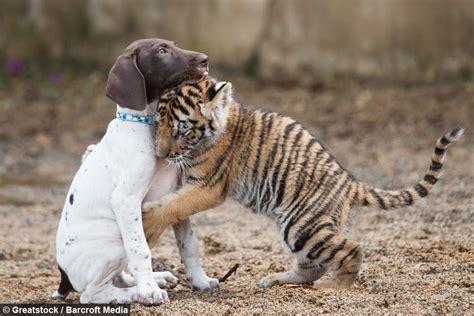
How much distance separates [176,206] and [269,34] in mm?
7820

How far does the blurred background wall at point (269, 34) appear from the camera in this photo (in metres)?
11.9

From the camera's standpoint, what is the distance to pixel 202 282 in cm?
543

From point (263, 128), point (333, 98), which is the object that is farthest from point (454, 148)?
point (263, 128)

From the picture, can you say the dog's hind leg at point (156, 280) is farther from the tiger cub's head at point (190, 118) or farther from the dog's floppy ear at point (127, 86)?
the dog's floppy ear at point (127, 86)

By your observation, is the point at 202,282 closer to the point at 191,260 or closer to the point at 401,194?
the point at 191,260

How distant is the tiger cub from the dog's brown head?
86 mm

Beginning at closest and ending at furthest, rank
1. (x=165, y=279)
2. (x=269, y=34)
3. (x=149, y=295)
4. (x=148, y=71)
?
(x=149, y=295)
(x=148, y=71)
(x=165, y=279)
(x=269, y=34)

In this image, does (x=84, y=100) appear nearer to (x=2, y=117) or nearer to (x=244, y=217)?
(x=2, y=117)

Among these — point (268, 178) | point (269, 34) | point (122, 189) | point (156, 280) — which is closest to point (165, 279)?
point (156, 280)

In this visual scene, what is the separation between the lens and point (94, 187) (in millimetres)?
5121

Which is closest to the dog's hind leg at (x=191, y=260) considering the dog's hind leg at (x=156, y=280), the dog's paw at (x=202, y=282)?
the dog's paw at (x=202, y=282)

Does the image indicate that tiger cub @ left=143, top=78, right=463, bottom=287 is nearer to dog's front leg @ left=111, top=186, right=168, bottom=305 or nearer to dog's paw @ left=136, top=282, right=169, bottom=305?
dog's front leg @ left=111, top=186, right=168, bottom=305

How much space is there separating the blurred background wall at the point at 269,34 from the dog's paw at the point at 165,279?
7.23 metres

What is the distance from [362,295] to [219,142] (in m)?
1.22
